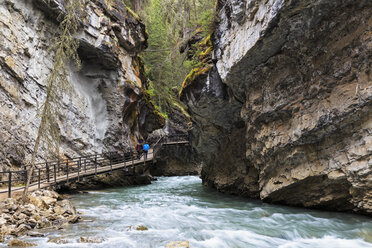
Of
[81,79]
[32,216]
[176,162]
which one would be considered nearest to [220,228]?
[32,216]

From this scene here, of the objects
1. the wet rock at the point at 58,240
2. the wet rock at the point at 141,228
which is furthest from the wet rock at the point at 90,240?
the wet rock at the point at 141,228

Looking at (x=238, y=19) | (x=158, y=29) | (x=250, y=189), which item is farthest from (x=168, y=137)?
(x=238, y=19)

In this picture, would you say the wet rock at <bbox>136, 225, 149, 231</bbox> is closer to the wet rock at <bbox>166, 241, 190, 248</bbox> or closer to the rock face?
the wet rock at <bbox>166, 241, 190, 248</bbox>

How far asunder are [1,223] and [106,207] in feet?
13.2

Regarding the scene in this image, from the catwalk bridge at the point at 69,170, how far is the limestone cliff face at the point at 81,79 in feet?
2.15

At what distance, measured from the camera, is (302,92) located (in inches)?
313

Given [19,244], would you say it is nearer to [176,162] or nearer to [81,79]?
[81,79]

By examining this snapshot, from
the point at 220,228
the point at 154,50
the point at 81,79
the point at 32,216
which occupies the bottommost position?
the point at 220,228

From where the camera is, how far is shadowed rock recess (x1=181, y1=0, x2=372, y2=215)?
6367mm

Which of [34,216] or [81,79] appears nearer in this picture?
[34,216]

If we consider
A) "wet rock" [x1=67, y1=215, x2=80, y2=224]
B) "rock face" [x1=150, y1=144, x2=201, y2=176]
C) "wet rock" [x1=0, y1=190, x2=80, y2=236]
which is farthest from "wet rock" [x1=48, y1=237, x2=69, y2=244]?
"rock face" [x1=150, y1=144, x2=201, y2=176]

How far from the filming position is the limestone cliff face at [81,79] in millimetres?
11602

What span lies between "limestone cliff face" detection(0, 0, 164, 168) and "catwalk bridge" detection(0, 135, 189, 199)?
66 centimetres

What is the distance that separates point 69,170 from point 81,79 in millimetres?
6688
